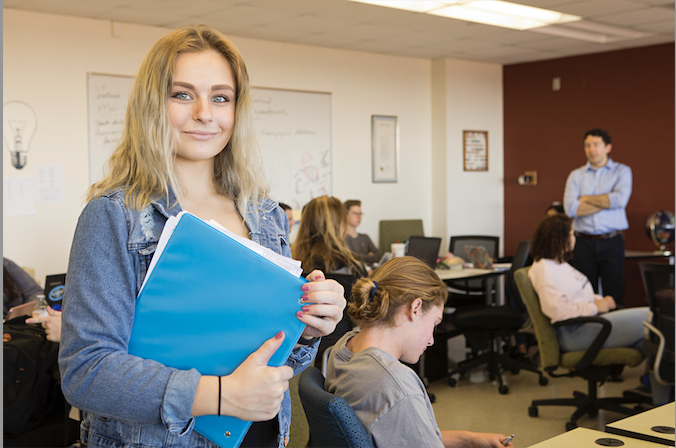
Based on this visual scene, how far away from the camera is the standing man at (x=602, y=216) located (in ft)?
20.0

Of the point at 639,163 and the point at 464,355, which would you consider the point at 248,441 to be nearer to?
the point at 464,355

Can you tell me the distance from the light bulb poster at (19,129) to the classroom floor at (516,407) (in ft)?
12.3

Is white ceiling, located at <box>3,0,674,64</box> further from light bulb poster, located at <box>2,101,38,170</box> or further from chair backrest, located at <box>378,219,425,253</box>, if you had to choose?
chair backrest, located at <box>378,219,425,253</box>

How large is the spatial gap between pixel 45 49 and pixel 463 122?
480 centimetres

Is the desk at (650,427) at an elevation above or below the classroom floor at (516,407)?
above

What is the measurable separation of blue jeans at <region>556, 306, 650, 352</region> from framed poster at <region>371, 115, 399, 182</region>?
3.91 metres

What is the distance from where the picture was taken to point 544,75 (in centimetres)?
787

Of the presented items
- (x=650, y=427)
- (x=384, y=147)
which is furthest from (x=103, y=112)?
(x=650, y=427)

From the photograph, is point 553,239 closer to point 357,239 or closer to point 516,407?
point 516,407

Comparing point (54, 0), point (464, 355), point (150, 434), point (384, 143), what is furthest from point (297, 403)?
point (384, 143)

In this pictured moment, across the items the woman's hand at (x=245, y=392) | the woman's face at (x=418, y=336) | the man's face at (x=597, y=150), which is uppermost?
the man's face at (x=597, y=150)

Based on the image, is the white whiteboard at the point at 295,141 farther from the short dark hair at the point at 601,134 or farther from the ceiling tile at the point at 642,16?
the ceiling tile at the point at 642,16

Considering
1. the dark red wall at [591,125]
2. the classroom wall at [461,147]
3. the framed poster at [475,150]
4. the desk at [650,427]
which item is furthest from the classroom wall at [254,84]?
the desk at [650,427]

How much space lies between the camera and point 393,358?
1.70 m
